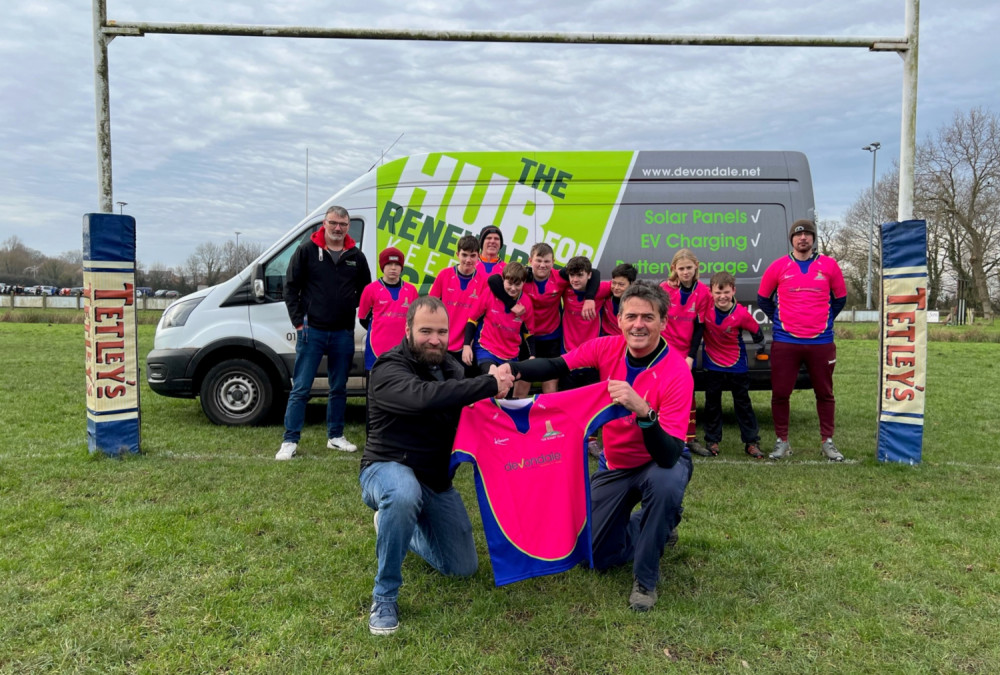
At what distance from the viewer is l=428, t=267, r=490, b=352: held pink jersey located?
590 cm

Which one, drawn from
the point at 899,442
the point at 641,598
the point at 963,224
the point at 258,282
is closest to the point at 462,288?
the point at 258,282

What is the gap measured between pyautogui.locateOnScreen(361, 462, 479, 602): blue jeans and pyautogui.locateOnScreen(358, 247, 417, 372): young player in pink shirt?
276 centimetres

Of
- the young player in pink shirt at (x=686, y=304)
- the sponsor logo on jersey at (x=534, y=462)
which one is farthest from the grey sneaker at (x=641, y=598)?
the young player in pink shirt at (x=686, y=304)

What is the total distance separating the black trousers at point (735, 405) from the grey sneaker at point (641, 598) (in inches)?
137

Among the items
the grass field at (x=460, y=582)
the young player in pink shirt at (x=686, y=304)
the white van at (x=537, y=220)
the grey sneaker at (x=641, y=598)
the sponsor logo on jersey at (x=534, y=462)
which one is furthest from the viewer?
the white van at (x=537, y=220)

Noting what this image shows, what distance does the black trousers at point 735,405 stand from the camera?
6.51 metres

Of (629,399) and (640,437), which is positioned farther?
(640,437)

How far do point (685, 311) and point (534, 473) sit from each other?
3.31 metres

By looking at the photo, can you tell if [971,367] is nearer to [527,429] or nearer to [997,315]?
[527,429]

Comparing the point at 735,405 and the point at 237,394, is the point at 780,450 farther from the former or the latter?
the point at 237,394

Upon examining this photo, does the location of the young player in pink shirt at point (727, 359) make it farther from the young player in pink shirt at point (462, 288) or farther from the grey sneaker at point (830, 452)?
the young player in pink shirt at point (462, 288)

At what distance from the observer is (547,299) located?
607 centimetres

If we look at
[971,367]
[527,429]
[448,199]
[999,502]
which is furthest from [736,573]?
[971,367]

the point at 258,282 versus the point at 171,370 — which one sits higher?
the point at 258,282
